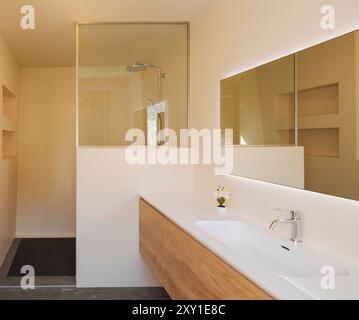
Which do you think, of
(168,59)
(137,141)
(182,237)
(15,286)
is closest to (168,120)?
(137,141)

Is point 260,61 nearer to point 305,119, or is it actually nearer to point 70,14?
point 305,119

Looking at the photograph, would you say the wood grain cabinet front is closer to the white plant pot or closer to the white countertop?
the white countertop

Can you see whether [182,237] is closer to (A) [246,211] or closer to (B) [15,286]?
(A) [246,211]

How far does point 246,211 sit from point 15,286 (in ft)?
7.71

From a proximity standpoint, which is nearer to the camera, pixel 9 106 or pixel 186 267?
pixel 186 267

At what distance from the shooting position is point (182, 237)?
1.95 metres

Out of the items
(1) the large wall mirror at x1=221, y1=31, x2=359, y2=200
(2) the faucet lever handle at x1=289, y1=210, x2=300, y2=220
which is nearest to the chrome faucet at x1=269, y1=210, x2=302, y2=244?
(2) the faucet lever handle at x1=289, y1=210, x2=300, y2=220

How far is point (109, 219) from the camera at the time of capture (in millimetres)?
3311

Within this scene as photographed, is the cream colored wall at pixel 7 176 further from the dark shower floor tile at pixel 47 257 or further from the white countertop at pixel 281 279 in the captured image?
the white countertop at pixel 281 279

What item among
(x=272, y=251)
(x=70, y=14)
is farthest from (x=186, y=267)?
(x=70, y=14)

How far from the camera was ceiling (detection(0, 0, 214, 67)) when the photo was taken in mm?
2920

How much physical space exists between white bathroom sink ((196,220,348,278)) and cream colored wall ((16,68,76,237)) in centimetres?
357

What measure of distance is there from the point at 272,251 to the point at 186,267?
0.45 meters

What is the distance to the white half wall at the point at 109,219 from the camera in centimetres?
328
